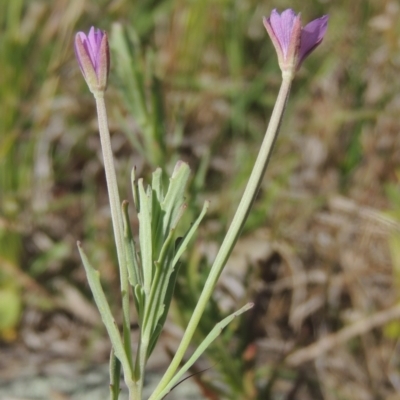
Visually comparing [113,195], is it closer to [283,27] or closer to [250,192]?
[250,192]

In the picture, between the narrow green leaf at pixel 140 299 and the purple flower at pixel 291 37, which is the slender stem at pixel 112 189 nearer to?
the narrow green leaf at pixel 140 299

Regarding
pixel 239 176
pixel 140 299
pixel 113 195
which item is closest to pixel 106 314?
pixel 140 299

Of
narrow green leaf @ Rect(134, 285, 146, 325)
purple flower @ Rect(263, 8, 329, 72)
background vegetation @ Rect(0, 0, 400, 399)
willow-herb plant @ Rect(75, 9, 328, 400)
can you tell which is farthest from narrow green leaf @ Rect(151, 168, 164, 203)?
background vegetation @ Rect(0, 0, 400, 399)

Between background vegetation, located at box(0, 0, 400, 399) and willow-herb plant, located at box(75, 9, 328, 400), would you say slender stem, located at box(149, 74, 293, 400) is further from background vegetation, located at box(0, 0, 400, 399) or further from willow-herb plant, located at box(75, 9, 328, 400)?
background vegetation, located at box(0, 0, 400, 399)

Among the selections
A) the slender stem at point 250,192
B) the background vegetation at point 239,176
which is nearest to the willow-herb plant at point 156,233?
the slender stem at point 250,192

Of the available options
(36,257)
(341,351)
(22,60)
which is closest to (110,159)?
(341,351)

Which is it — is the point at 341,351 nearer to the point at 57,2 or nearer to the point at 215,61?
the point at 215,61

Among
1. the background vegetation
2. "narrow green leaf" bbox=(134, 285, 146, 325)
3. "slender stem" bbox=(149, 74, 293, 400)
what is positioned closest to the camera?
"slender stem" bbox=(149, 74, 293, 400)
